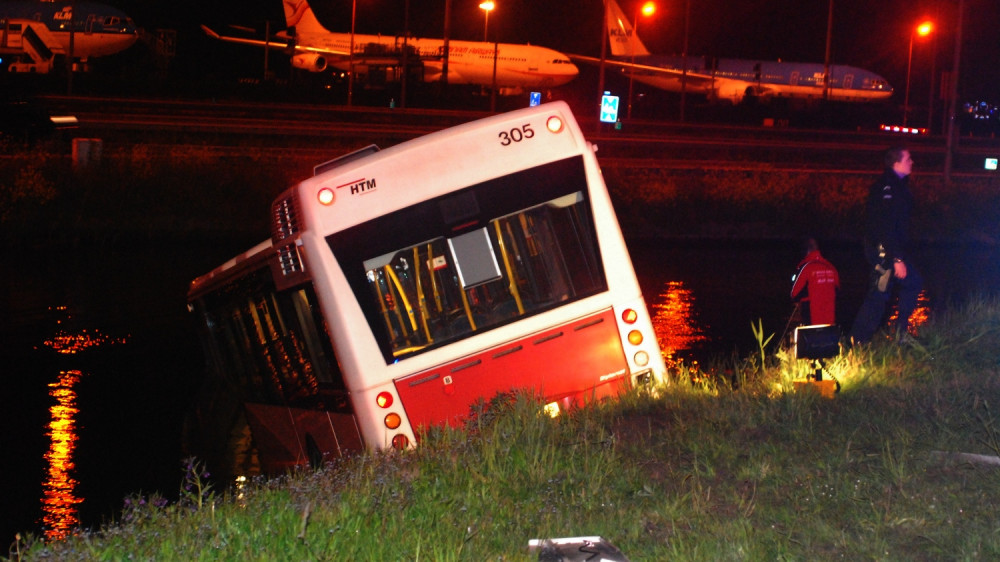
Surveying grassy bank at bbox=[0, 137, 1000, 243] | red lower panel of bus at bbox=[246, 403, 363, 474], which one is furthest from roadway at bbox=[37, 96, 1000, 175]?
red lower panel of bus at bbox=[246, 403, 363, 474]

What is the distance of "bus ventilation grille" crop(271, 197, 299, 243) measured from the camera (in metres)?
8.47

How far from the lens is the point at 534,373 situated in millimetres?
8430

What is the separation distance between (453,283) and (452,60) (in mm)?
58775

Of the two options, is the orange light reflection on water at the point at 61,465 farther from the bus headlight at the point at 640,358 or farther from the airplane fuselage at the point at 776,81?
the airplane fuselage at the point at 776,81

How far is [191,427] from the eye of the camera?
11266 mm

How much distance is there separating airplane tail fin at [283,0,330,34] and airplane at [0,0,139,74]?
34.9 feet

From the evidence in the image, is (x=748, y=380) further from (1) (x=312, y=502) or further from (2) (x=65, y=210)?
(2) (x=65, y=210)

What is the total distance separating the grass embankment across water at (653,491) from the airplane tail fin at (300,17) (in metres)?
66.9

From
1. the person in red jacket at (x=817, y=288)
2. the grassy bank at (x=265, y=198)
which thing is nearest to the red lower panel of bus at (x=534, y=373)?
the person in red jacket at (x=817, y=288)

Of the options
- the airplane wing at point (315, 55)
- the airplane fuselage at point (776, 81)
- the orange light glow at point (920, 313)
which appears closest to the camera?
the orange light glow at point (920, 313)

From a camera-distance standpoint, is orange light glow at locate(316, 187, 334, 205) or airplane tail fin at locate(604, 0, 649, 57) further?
airplane tail fin at locate(604, 0, 649, 57)

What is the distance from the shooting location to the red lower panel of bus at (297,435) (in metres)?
8.33

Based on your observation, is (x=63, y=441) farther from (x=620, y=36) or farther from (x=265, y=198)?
(x=620, y=36)

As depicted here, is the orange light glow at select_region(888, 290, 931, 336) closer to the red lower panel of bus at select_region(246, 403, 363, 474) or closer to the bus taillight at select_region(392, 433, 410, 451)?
the red lower panel of bus at select_region(246, 403, 363, 474)
